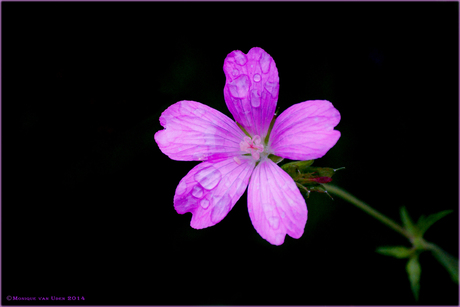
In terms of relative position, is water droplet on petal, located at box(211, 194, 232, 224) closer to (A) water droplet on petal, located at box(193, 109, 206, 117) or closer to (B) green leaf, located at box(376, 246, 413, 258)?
(A) water droplet on petal, located at box(193, 109, 206, 117)

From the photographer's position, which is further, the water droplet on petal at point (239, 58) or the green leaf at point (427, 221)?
the green leaf at point (427, 221)

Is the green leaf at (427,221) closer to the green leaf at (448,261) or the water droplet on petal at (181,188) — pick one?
the green leaf at (448,261)

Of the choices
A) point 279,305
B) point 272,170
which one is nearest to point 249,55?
point 272,170

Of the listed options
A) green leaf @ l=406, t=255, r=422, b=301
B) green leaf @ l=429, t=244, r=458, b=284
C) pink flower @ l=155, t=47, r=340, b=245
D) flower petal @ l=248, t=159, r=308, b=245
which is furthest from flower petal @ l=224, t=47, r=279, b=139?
green leaf @ l=429, t=244, r=458, b=284

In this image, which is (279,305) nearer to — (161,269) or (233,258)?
(233,258)

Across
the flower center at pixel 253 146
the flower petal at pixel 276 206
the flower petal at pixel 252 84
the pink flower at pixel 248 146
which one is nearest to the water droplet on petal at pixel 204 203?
the pink flower at pixel 248 146
